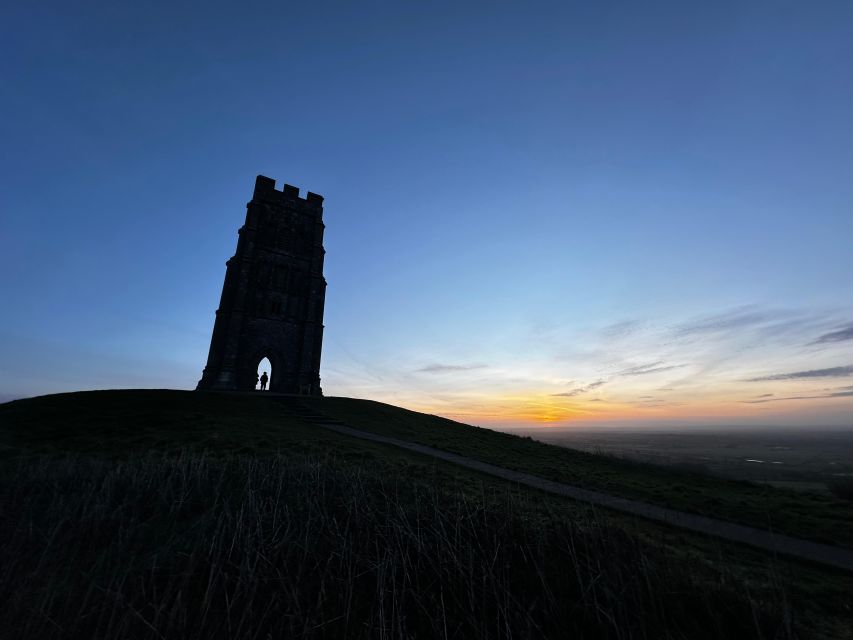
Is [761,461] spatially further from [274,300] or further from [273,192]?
[273,192]

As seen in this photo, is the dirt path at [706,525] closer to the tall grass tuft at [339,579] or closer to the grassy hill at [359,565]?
the grassy hill at [359,565]

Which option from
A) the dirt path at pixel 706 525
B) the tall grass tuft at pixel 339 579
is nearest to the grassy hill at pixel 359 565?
the tall grass tuft at pixel 339 579

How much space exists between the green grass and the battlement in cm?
2242

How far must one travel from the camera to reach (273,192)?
3566 cm

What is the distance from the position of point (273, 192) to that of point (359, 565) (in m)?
37.9

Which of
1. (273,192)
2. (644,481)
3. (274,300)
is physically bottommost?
(644,481)

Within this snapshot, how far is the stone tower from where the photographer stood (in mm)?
30625

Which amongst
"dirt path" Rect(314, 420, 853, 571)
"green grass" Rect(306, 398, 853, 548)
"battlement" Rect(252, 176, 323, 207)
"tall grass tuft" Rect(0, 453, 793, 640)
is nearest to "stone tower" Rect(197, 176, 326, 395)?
"battlement" Rect(252, 176, 323, 207)

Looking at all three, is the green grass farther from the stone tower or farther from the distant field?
the stone tower

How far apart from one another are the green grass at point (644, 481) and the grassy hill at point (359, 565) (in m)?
0.15

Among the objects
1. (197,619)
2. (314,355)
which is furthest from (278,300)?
A: (197,619)

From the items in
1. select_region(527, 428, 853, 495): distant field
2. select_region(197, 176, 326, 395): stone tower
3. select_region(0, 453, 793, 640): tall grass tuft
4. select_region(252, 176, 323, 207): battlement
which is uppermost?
select_region(252, 176, 323, 207): battlement

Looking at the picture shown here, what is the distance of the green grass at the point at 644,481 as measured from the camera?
790cm

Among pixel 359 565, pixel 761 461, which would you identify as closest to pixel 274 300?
pixel 359 565
